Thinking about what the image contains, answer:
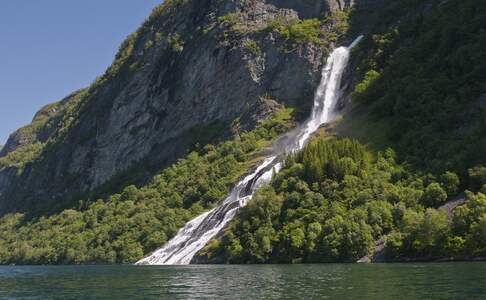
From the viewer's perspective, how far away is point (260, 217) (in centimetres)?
12838

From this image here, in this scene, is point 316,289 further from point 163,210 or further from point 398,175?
point 163,210

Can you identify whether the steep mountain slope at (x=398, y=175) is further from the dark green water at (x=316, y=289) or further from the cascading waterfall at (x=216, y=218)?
the dark green water at (x=316, y=289)

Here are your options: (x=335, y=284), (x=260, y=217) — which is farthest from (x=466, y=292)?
(x=260, y=217)

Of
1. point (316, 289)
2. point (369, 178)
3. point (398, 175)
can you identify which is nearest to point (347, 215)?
point (369, 178)

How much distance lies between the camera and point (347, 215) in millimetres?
114000

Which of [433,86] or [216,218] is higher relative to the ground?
[433,86]

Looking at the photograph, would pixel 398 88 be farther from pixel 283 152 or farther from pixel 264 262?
pixel 264 262

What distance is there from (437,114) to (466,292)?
10663 centimetres

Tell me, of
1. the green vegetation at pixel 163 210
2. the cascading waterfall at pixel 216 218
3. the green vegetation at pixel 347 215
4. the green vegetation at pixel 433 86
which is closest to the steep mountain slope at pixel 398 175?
the green vegetation at pixel 347 215

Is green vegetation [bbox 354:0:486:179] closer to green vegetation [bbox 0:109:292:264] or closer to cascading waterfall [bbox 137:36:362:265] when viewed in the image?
cascading waterfall [bbox 137:36:362:265]

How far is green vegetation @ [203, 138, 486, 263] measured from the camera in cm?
9225

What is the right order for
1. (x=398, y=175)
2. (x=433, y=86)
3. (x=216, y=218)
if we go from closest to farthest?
1. (x=398, y=175)
2. (x=216, y=218)
3. (x=433, y=86)

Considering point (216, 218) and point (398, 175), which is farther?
point (216, 218)

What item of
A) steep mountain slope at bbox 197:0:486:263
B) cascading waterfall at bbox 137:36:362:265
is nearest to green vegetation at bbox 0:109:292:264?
cascading waterfall at bbox 137:36:362:265
